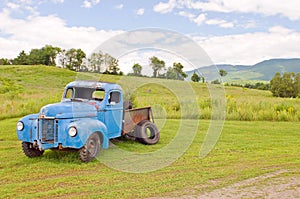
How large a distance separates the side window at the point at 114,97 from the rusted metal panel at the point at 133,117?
19.0 inches

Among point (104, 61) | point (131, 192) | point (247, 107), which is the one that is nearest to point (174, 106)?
point (247, 107)

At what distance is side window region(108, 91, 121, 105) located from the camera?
873 cm

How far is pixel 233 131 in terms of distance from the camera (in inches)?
518

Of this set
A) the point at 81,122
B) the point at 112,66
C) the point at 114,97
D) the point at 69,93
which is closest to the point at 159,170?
the point at 81,122

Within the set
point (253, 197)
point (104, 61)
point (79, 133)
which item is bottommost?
point (253, 197)

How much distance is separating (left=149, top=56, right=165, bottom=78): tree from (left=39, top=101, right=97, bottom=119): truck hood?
2.54 meters

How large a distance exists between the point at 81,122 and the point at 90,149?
0.69 metres

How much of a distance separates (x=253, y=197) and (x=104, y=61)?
564cm

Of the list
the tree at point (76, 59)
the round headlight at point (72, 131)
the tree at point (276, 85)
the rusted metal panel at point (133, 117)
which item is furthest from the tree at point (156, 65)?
the tree at point (276, 85)

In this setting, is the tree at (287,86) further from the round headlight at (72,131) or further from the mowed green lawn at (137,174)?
→ the round headlight at (72,131)

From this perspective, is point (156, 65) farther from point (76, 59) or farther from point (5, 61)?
point (5, 61)

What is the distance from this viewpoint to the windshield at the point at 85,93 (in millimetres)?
8648

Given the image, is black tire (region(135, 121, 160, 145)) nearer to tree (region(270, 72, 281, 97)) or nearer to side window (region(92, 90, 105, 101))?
side window (region(92, 90, 105, 101))

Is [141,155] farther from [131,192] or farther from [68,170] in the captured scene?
[131,192]
